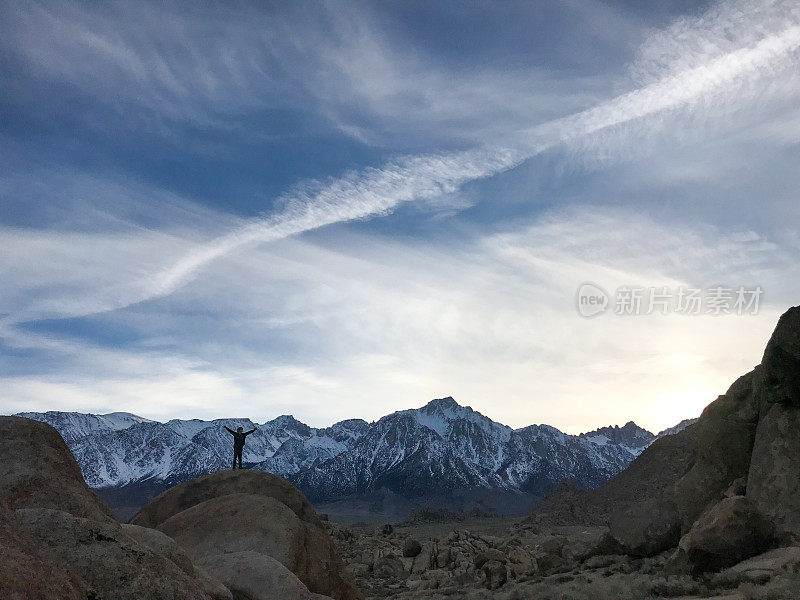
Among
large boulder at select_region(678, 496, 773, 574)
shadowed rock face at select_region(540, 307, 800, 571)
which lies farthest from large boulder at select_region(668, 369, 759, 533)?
large boulder at select_region(678, 496, 773, 574)

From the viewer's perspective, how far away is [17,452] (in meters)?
6.83

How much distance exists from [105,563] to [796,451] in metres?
16.0

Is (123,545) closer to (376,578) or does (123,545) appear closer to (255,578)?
(255,578)

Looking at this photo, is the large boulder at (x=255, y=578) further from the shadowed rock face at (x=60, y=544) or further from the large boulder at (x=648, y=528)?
the large boulder at (x=648, y=528)

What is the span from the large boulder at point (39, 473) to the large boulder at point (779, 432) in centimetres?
1412

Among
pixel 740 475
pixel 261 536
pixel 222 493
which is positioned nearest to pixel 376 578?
pixel 222 493

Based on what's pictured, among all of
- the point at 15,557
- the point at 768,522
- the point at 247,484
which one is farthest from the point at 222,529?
the point at 768,522

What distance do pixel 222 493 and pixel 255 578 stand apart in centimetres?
904

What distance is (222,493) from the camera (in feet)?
55.0

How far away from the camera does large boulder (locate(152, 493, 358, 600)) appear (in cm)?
1203

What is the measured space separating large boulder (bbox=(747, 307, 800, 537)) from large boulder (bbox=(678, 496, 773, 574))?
1.86 metres

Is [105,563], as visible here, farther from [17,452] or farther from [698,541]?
[698,541]

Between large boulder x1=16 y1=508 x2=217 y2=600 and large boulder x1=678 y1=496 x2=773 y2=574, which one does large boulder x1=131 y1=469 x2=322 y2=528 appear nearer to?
large boulder x1=678 y1=496 x2=773 y2=574

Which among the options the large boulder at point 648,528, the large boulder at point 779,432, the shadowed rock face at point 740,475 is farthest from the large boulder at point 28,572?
the large boulder at point 648,528
